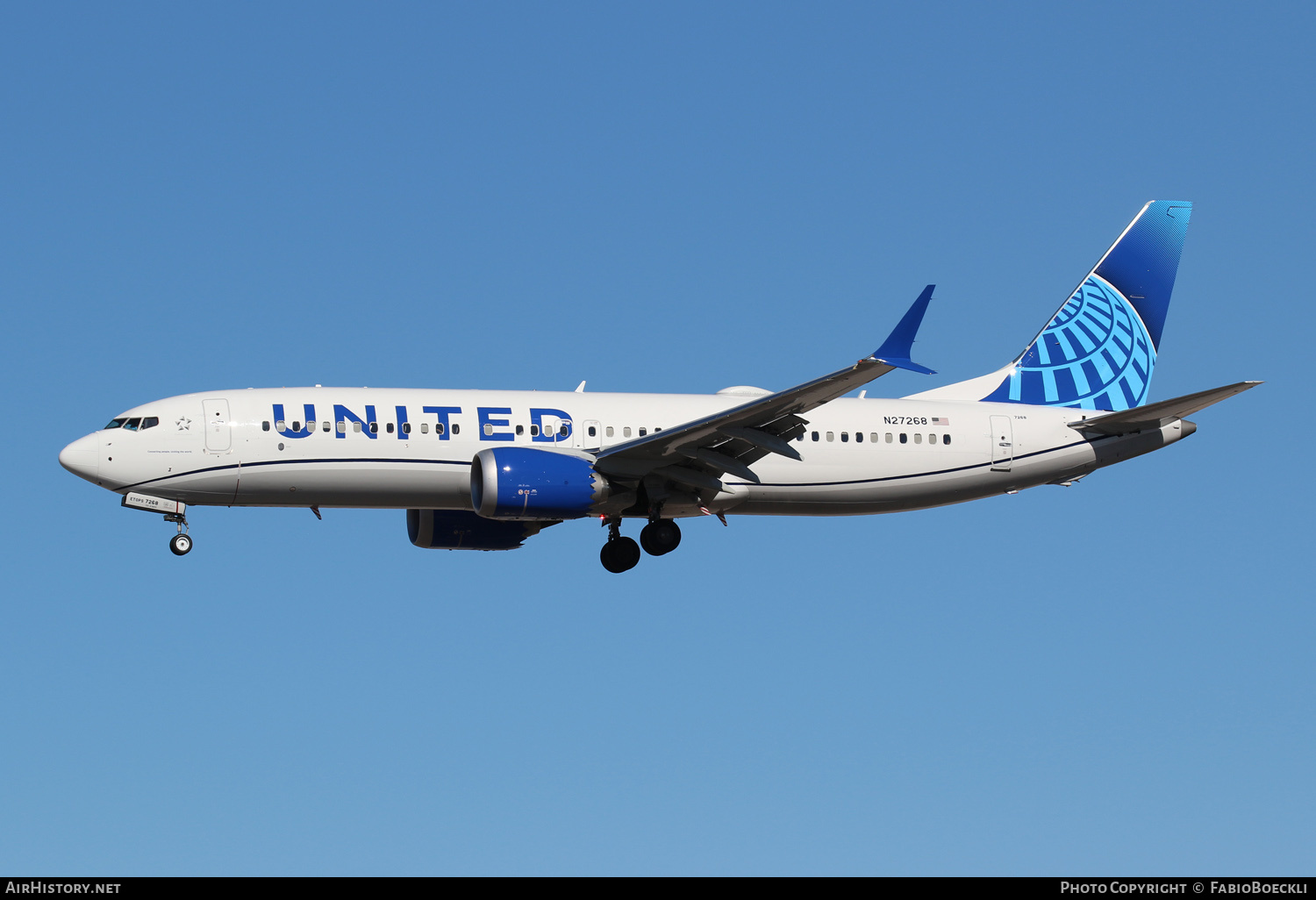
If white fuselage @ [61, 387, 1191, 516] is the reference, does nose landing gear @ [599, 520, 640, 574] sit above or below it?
below

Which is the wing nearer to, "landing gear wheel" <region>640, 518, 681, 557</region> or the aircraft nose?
"landing gear wheel" <region>640, 518, 681, 557</region>

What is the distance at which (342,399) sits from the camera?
118 feet

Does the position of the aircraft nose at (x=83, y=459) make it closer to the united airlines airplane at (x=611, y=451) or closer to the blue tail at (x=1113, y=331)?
the united airlines airplane at (x=611, y=451)

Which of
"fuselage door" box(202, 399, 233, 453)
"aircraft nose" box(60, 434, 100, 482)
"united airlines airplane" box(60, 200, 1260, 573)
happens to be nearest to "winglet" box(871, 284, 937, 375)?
"united airlines airplane" box(60, 200, 1260, 573)

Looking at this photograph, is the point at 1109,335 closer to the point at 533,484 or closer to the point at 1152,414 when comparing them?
the point at 1152,414

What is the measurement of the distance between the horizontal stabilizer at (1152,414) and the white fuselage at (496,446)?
29cm

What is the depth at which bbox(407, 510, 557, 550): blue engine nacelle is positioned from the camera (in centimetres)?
3988

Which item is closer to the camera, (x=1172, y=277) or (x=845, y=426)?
(x=845, y=426)

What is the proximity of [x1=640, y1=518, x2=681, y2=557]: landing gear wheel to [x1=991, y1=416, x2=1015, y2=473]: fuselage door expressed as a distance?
817cm

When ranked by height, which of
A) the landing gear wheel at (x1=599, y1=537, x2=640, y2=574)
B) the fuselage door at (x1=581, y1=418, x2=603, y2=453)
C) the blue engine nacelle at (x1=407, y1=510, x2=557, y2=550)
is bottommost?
the landing gear wheel at (x1=599, y1=537, x2=640, y2=574)

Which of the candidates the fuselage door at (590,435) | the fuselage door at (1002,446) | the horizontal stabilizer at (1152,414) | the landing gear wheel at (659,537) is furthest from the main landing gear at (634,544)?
the horizontal stabilizer at (1152,414)
